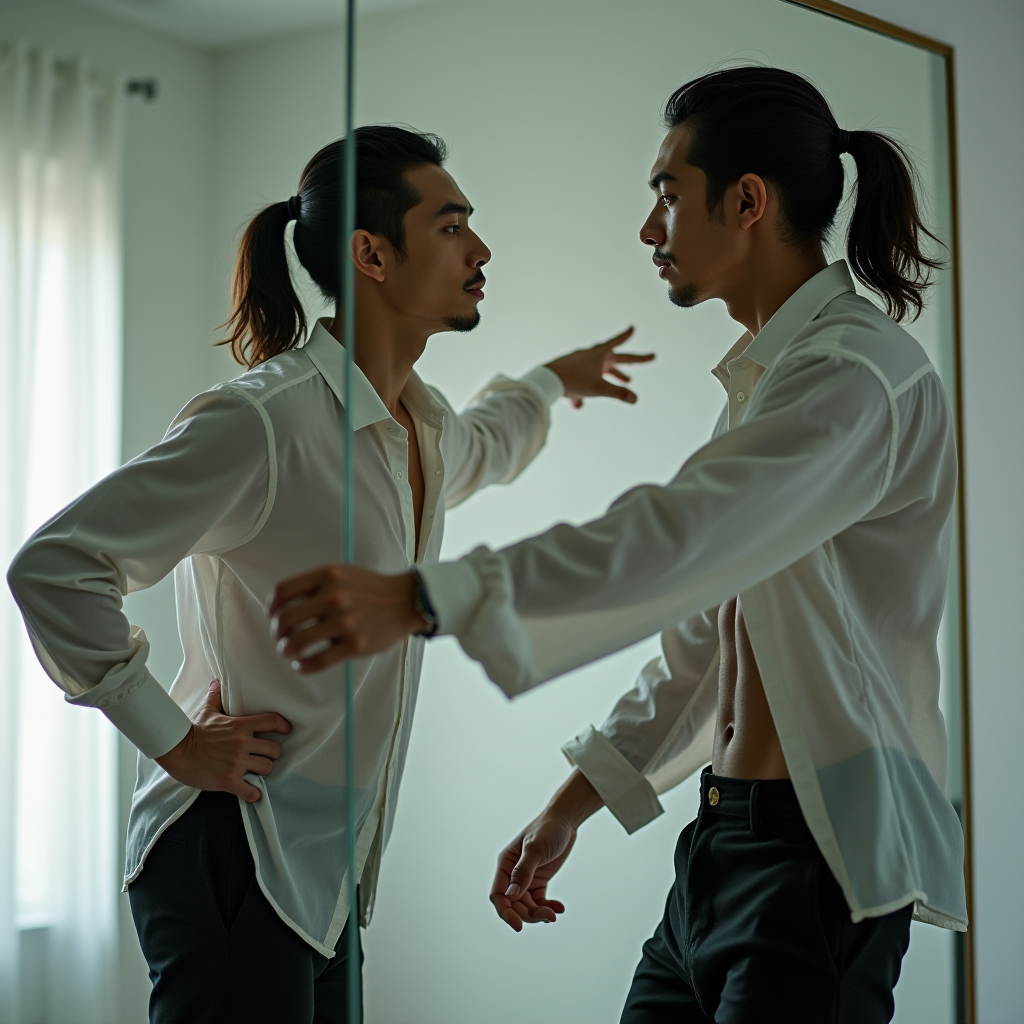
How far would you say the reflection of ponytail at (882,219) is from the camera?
1200mm

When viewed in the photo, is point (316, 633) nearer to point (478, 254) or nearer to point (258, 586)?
point (258, 586)

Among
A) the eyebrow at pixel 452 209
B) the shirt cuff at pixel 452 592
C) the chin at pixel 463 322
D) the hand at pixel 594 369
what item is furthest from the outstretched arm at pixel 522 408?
the shirt cuff at pixel 452 592

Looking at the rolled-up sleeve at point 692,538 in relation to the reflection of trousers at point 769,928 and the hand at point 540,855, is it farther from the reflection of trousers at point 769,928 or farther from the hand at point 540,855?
the hand at point 540,855

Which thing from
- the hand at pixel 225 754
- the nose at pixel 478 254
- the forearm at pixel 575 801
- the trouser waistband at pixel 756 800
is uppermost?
the nose at pixel 478 254

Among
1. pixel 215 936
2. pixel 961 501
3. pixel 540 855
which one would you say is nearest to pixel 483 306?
pixel 540 855

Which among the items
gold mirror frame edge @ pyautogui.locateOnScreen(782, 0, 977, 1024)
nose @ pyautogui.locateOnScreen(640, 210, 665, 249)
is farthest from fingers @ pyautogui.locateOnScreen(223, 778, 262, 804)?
gold mirror frame edge @ pyautogui.locateOnScreen(782, 0, 977, 1024)

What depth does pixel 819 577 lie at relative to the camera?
1.02 m

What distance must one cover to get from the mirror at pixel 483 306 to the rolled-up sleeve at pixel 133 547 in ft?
0.58

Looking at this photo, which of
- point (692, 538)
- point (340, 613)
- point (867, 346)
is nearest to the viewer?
point (340, 613)

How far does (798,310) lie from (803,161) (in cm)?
18

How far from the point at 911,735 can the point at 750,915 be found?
0.73 ft

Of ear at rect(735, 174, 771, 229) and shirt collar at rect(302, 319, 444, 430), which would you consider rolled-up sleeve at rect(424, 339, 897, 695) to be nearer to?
ear at rect(735, 174, 771, 229)

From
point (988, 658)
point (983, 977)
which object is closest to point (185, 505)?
point (988, 658)

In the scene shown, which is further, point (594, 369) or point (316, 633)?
point (594, 369)
